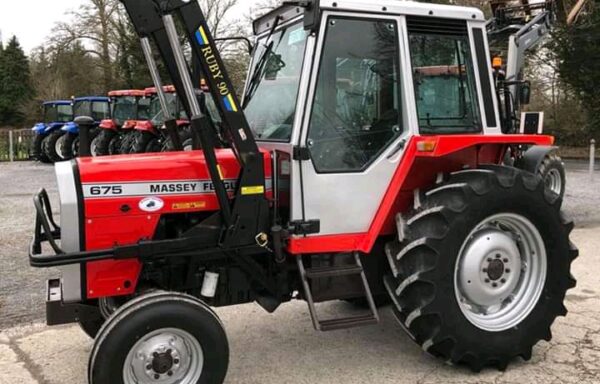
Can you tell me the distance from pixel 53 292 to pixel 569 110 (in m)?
23.4

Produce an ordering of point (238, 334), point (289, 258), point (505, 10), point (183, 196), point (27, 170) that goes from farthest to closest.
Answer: point (27, 170) < point (505, 10) < point (238, 334) < point (289, 258) < point (183, 196)

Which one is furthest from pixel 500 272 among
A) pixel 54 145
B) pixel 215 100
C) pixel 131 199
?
pixel 54 145

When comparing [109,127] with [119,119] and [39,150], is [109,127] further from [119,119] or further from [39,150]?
[39,150]

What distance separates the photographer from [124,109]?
60.0 feet

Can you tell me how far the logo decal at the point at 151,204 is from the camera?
349 cm

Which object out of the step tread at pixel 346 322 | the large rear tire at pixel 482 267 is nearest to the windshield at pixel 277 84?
the large rear tire at pixel 482 267

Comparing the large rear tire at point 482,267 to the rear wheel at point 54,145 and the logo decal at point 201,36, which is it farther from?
the rear wheel at point 54,145

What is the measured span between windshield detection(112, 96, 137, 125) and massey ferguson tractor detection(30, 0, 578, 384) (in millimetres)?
14856

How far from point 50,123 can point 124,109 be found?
4413 millimetres

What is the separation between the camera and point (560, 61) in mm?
20562

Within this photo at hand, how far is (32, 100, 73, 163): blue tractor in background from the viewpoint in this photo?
2039 cm

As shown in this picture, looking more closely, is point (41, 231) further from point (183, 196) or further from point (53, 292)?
point (183, 196)

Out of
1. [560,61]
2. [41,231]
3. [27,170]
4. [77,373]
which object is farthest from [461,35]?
[560,61]

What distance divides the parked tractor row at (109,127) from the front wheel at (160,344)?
1083cm
